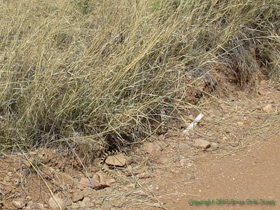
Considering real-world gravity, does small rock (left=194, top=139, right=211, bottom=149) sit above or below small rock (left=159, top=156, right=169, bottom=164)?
above

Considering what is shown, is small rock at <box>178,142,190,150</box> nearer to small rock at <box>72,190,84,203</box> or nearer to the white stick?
the white stick

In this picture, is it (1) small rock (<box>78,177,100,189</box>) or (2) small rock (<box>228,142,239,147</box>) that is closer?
(1) small rock (<box>78,177,100,189</box>)

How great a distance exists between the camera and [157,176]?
3.35 metres

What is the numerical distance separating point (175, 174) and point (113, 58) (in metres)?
1.11

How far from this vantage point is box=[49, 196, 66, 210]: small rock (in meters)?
2.96

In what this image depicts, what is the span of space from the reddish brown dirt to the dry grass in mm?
222

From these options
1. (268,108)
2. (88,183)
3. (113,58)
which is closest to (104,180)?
(88,183)

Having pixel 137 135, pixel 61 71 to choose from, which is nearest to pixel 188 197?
pixel 137 135

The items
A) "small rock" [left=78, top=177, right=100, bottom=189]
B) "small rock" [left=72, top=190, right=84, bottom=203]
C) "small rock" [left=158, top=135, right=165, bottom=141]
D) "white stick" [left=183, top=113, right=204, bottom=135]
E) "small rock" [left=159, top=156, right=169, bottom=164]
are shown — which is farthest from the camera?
"white stick" [left=183, top=113, right=204, bottom=135]

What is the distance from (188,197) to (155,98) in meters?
1.10

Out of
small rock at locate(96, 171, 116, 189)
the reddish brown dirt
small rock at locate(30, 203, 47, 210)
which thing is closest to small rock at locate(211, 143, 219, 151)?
the reddish brown dirt

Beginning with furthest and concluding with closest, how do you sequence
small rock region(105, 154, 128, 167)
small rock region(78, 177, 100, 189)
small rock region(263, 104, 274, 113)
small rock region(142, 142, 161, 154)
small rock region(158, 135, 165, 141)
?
small rock region(263, 104, 274, 113), small rock region(158, 135, 165, 141), small rock region(142, 142, 161, 154), small rock region(105, 154, 128, 167), small rock region(78, 177, 100, 189)

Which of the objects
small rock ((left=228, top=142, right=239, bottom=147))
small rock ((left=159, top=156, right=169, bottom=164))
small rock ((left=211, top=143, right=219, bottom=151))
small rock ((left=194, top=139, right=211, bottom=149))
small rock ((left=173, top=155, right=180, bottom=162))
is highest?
small rock ((left=194, top=139, right=211, bottom=149))

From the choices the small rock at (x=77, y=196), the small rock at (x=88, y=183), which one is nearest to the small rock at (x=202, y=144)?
the small rock at (x=88, y=183)
